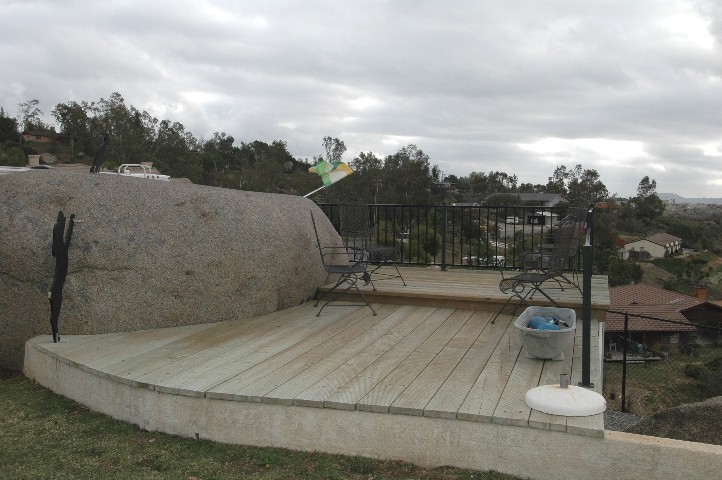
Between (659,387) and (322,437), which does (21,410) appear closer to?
(322,437)

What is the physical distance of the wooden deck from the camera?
3395 millimetres

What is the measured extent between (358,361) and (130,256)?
2.15 metres

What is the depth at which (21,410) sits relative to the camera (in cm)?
402

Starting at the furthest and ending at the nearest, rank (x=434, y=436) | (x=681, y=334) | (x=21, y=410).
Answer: (x=681, y=334)
(x=21, y=410)
(x=434, y=436)

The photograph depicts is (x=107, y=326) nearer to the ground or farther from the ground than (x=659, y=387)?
farther from the ground

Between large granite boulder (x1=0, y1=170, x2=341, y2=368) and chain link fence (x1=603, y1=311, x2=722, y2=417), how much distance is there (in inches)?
440

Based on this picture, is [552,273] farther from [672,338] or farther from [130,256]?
[672,338]

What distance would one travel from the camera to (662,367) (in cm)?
2469

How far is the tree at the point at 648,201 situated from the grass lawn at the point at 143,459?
5958 centimetres

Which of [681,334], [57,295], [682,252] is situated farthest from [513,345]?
[682,252]

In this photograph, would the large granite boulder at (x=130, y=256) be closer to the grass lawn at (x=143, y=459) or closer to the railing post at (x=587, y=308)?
the grass lawn at (x=143, y=459)

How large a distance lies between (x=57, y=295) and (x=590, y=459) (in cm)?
385

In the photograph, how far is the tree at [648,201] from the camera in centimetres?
5747

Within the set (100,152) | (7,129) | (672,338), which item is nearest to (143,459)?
(100,152)
